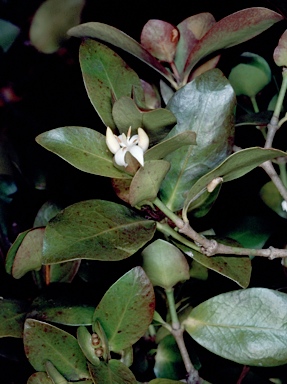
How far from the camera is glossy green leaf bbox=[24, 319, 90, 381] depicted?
0.48 meters

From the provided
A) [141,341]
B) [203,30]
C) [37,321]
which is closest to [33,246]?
[37,321]

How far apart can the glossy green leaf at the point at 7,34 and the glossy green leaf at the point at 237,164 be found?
1.55 feet

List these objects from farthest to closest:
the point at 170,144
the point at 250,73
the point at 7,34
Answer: the point at 7,34
the point at 250,73
the point at 170,144

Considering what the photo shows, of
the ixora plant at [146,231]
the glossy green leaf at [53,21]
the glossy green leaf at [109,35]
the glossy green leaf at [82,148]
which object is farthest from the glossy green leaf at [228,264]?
the glossy green leaf at [53,21]

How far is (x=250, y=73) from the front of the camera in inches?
25.3

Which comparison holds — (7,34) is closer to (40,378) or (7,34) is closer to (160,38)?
(160,38)

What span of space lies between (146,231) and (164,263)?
2.2 inches

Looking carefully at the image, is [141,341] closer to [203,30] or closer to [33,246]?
[33,246]

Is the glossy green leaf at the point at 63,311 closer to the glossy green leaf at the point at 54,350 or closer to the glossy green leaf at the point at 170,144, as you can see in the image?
the glossy green leaf at the point at 54,350

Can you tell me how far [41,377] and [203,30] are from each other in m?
0.43

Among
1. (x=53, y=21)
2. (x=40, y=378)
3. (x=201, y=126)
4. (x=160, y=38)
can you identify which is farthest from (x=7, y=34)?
(x=40, y=378)

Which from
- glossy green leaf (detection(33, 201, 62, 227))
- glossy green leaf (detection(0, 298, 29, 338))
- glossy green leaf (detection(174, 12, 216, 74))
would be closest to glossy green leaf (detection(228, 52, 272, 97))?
glossy green leaf (detection(174, 12, 216, 74))

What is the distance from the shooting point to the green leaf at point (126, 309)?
0.47 metres

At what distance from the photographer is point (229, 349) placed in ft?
1.71
